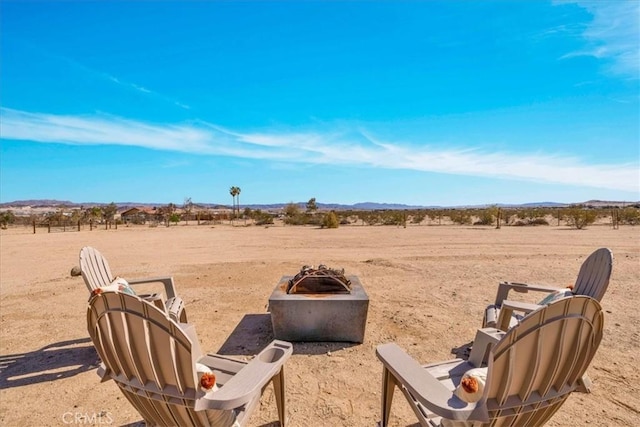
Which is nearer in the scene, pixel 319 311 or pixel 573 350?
pixel 573 350

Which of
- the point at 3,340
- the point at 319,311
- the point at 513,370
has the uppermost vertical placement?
the point at 513,370

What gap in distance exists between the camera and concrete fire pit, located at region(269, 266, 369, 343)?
12.6ft

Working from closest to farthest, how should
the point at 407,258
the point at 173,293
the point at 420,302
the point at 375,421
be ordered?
the point at 375,421 → the point at 173,293 → the point at 420,302 → the point at 407,258

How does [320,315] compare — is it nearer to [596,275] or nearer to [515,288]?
[515,288]

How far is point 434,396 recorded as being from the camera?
1.64 meters

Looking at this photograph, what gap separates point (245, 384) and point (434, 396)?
98cm

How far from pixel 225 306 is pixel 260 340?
5.12 ft

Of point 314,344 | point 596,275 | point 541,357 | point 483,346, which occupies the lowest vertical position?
point 314,344

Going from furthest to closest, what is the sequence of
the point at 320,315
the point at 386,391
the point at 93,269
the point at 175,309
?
the point at 320,315
the point at 175,309
the point at 93,269
the point at 386,391

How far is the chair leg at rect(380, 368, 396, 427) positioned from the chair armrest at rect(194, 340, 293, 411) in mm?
709

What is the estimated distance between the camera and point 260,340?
4.12m

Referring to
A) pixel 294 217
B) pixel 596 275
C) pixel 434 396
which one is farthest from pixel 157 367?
pixel 294 217

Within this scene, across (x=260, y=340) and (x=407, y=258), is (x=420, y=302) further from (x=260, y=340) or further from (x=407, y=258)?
(x=407, y=258)

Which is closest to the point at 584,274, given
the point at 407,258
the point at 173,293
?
the point at 173,293
